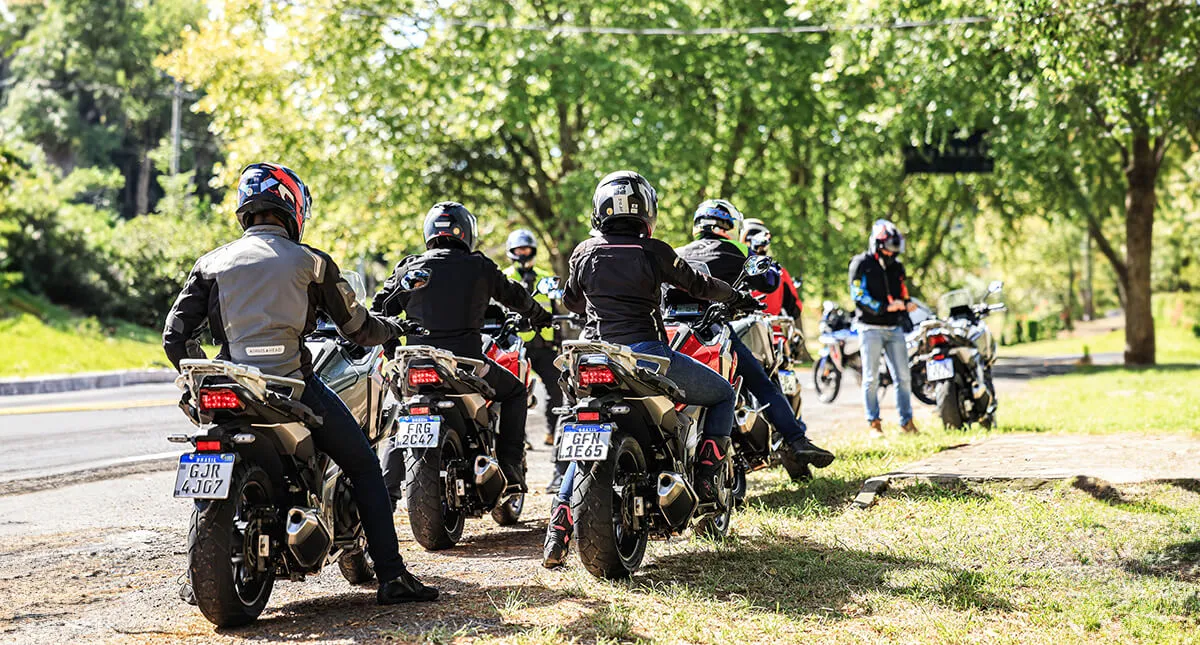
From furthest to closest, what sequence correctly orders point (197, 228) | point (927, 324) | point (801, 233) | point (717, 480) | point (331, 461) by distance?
point (197, 228), point (801, 233), point (927, 324), point (717, 480), point (331, 461)

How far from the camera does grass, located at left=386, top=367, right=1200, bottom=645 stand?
5406mm

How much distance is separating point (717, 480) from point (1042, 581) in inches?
66.1

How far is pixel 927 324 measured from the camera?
12664 millimetres

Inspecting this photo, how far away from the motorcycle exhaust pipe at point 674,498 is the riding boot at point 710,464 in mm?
488

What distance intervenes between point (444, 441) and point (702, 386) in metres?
1.49

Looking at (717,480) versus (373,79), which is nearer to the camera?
(717,480)

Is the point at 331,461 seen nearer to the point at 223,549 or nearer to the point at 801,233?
the point at 223,549

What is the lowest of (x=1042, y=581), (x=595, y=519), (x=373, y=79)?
(x=1042, y=581)

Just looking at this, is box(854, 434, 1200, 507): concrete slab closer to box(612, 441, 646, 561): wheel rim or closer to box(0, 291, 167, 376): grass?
box(612, 441, 646, 561): wheel rim

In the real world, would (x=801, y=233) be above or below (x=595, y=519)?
above

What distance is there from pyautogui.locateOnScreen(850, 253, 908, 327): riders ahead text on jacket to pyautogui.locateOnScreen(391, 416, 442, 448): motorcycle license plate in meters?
6.01

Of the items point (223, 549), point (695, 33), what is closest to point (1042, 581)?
point (223, 549)

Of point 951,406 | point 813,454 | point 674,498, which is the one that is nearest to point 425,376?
point 674,498

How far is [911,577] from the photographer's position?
6.27 metres
